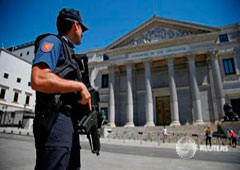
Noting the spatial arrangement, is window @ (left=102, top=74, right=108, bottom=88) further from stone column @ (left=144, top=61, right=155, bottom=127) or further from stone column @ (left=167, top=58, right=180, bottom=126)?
stone column @ (left=167, top=58, right=180, bottom=126)

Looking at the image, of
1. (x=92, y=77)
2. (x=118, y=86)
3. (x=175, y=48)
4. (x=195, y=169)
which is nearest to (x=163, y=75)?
(x=175, y=48)

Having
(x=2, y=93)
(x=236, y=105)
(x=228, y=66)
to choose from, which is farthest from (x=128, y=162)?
(x=2, y=93)

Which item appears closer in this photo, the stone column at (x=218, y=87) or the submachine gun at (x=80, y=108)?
the submachine gun at (x=80, y=108)

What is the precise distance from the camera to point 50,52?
4.39 feet

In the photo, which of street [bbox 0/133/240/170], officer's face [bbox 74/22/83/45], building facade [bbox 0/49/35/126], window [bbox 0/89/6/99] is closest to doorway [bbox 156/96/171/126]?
street [bbox 0/133/240/170]

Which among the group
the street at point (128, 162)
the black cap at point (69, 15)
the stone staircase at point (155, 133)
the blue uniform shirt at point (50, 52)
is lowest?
the stone staircase at point (155, 133)

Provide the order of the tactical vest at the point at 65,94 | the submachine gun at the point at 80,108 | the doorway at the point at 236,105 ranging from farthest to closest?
the doorway at the point at 236,105
the submachine gun at the point at 80,108
the tactical vest at the point at 65,94

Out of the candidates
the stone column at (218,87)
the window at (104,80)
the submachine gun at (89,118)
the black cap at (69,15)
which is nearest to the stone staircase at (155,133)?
the stone column at (218,87)

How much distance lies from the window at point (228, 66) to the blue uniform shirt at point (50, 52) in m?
28.0

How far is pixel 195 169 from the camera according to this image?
3982 millimetres

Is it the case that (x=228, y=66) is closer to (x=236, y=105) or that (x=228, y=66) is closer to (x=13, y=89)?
(x=236, y=105)

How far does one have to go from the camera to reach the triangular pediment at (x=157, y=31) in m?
23.8

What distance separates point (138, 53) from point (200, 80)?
11.0 metres

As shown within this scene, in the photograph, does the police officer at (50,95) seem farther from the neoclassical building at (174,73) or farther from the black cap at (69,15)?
the neoclassical building at (174,73)
